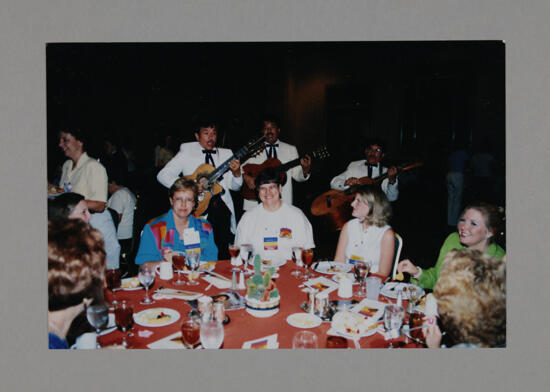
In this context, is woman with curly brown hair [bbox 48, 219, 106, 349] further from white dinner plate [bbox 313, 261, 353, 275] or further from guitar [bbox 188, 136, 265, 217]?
white dinner plate [bbox 313, 261, 353, 275]

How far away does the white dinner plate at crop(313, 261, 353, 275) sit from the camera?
2.55 meters

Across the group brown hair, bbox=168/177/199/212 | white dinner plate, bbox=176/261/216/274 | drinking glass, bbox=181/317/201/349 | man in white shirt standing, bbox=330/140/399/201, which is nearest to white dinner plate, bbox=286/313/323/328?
drinking glass, bbox=181/317/201/349

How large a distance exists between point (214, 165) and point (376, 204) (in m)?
1.18

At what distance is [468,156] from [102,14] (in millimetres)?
2189

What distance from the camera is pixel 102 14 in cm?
227

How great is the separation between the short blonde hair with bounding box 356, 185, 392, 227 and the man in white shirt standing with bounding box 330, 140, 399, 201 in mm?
36

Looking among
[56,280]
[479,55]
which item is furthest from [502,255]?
[56,280]

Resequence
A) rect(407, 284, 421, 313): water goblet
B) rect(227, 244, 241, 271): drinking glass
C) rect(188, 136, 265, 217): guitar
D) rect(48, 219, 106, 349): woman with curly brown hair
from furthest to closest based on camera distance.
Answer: rect(188, 136, 265, 217): guitar
rect(227, 244, 241, 271): drinking glass
rect(48, 219, 106, 349): woman with curly brown hair
rect(407, 284, 421, 313): water goblet

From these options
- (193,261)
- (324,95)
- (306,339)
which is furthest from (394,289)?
(324,95)

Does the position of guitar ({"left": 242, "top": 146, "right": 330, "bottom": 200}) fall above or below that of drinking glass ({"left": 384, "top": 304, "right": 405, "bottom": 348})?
above

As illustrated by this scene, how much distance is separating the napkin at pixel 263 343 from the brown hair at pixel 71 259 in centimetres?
88

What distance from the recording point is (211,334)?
1.80m

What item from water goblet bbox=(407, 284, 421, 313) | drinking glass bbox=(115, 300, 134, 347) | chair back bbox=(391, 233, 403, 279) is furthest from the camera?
chair back bbox=(391, 233, 403, 279)

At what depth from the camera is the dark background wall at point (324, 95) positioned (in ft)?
7.67
